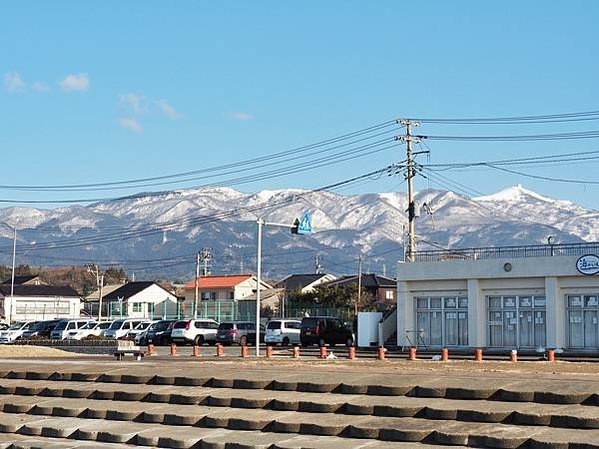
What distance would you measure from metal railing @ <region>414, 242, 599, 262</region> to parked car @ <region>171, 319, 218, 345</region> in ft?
42.0

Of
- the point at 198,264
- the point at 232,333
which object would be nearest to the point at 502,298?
the point at 232,333

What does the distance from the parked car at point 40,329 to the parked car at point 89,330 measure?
2.93 metres

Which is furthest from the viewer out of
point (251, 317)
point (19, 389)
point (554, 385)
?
point (251, 317)

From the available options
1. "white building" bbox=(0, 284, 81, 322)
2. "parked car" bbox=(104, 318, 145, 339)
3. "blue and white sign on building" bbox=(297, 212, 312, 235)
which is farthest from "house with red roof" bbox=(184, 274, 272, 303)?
"blue and white sign on building" bbox=(297, 212, 312, 235)

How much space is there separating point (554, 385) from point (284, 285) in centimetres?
11687

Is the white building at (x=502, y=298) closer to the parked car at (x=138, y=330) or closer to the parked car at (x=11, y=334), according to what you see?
the parked car at (x=138, y=330)

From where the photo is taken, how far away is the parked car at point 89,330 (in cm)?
6153

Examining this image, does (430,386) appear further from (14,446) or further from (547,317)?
(547,317)

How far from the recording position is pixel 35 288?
11575 cm

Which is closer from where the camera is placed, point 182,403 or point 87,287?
point 182,403

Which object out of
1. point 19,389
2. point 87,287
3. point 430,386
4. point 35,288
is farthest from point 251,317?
point 87,287

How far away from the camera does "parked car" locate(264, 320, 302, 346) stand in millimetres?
55469

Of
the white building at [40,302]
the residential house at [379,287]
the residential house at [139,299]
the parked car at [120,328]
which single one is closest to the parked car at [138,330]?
the parked car at [120,328]

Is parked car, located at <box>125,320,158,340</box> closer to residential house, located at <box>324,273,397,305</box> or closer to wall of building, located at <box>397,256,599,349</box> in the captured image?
wall of building, located at <box>397,256,599,349</box>
